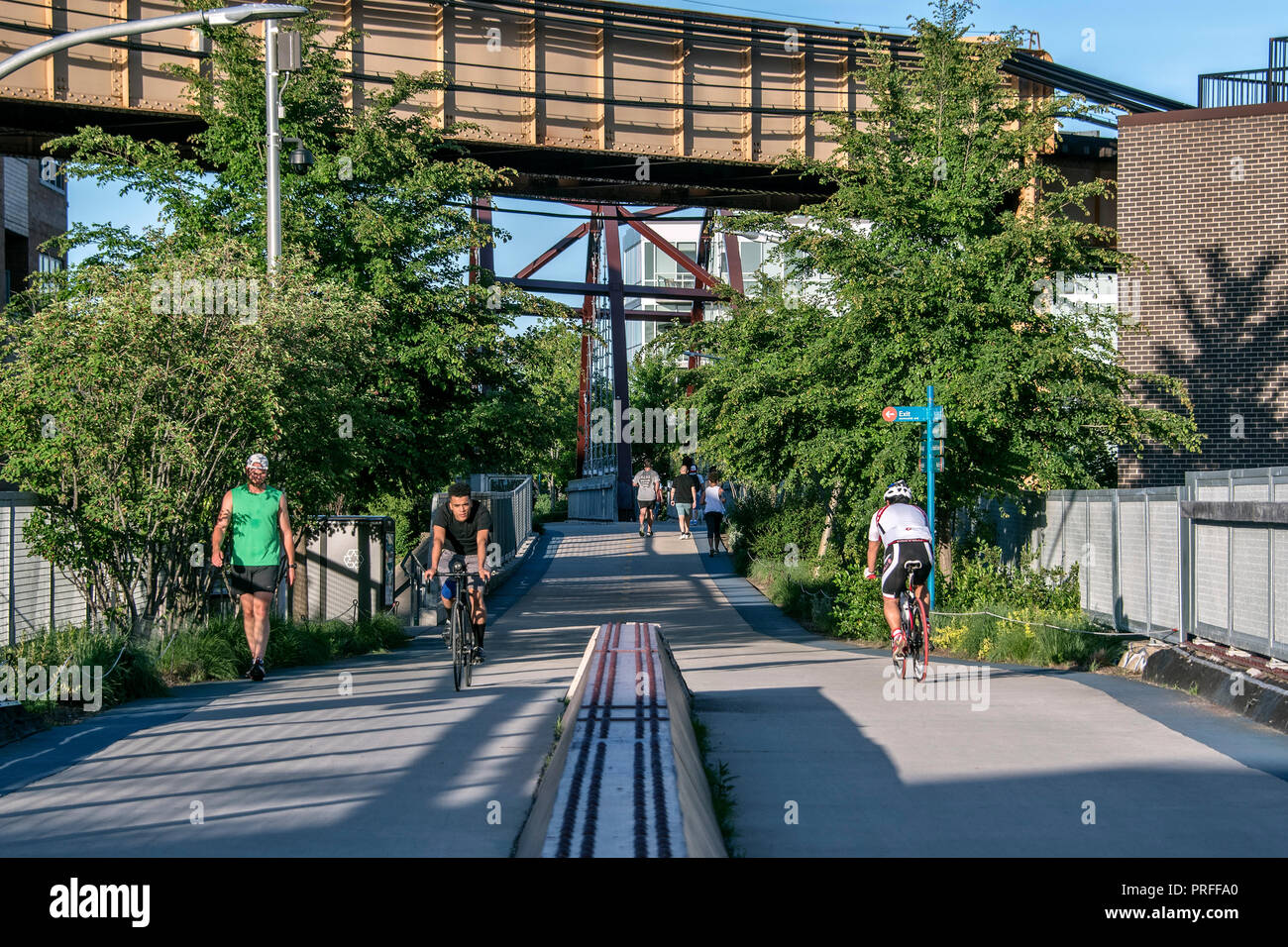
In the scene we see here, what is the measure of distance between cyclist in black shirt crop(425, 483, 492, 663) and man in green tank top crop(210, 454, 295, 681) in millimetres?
1300

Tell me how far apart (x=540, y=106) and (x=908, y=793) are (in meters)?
21.1

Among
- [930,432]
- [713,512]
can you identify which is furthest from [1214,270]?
[713,512]

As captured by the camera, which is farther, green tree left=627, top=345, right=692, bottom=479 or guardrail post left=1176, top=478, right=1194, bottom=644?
green tree left=627, top=345, right=692, bottom=479

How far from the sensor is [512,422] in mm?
20547

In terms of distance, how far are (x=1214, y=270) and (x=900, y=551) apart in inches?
455

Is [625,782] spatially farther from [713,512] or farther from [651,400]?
[651,400]

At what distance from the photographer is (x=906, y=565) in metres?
11.9

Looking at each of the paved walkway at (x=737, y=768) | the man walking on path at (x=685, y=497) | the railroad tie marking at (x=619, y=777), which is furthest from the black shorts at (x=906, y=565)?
the man walking on path at (x=685, y=497)

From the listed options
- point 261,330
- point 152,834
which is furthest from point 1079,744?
point 261,330

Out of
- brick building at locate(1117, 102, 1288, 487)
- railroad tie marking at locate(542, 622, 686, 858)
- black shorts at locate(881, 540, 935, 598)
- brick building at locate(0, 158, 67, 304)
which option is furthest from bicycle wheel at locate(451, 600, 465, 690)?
brick building at locate(0, 158, 67, 304)

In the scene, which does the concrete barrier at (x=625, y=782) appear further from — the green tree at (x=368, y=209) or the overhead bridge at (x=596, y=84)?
the overhead bridge at (x=596, y=84)

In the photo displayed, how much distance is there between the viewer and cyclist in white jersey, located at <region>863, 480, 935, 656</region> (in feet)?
39.1

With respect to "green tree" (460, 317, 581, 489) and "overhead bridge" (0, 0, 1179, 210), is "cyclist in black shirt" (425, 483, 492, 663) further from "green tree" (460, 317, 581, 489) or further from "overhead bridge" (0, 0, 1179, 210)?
"overhead bridge" (0, 0, 1179, 210)
